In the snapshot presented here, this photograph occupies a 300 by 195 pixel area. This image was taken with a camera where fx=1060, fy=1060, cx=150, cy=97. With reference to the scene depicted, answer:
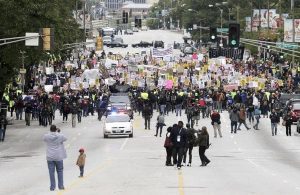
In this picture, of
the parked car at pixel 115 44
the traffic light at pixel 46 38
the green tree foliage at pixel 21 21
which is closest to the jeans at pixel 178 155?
the traffic light at pixel 46 38

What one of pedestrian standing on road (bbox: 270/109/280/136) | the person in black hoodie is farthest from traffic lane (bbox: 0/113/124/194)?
pedestrian standing on road (bbox: 270/109/280/136)

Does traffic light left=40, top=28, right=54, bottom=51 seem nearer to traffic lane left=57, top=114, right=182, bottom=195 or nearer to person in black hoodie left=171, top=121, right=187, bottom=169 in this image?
traffic lane left=57, top=114, right=182, bottom=195

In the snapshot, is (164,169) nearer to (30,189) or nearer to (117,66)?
(30,189)

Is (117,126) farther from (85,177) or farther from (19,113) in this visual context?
(85,177)

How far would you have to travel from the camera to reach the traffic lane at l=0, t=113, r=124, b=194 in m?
28.5

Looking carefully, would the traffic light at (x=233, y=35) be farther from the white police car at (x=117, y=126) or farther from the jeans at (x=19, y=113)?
the jeans at (x=19, y=113)

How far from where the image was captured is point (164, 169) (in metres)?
33.2

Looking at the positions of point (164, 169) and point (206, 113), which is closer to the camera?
point (164, 169)

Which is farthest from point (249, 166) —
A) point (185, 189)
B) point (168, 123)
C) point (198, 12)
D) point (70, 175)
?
point (198, 12)

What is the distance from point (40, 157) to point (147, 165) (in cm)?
665

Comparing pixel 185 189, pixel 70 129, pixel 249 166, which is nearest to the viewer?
pixel 185 189

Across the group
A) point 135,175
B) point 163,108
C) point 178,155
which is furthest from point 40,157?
point 163,108

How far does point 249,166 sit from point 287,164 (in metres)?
2.49

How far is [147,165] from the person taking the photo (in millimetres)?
35094
